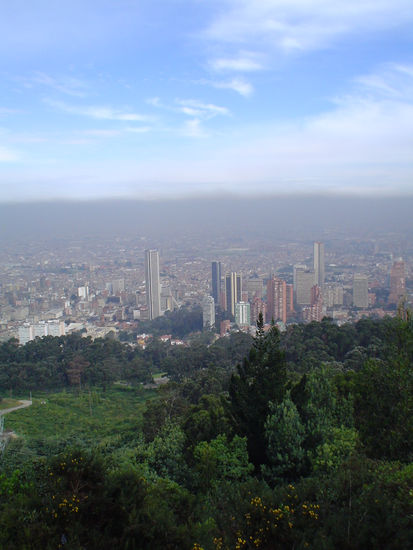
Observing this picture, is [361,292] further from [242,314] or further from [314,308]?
[242,314]

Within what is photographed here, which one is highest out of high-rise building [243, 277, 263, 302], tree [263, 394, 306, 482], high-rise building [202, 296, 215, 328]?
tree [263, 394, 306, 482]

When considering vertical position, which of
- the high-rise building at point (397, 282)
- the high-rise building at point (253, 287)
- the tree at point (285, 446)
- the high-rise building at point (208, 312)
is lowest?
the high-rise building at point (208, 312)

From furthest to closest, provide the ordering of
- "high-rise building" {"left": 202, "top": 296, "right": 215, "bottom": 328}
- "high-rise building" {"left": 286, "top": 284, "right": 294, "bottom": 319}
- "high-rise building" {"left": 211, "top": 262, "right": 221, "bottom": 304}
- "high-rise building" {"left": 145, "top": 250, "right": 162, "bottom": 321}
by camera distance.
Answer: "high-rise building" {"left": 211, "top": 262, "right": 221, "bottom": 304}, "high-rise building" {"left": 145, "top": 250, "right": 162, "bottom": 321}, "high-rise building" {"left": 202, "top": 296, "right": 215, "bottom": 328}, "high-rise building" {"left": 286, "top": 284, "right": 294, "bottom": 319}

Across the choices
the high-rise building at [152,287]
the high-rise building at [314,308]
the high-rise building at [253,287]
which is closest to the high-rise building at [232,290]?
the high-rise building at [253,287]

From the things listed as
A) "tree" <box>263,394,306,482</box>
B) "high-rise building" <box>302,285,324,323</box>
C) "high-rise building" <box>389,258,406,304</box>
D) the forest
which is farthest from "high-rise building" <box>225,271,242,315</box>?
"tree" <box>263,394,306,482</box>

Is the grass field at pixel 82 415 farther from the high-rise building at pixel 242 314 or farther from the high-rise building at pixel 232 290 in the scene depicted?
the high-rise building at pixel 232 290

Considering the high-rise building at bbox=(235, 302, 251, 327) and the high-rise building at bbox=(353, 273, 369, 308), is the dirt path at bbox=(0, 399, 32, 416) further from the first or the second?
the high-rise building at bbox=(353, 273, 369, 308)
